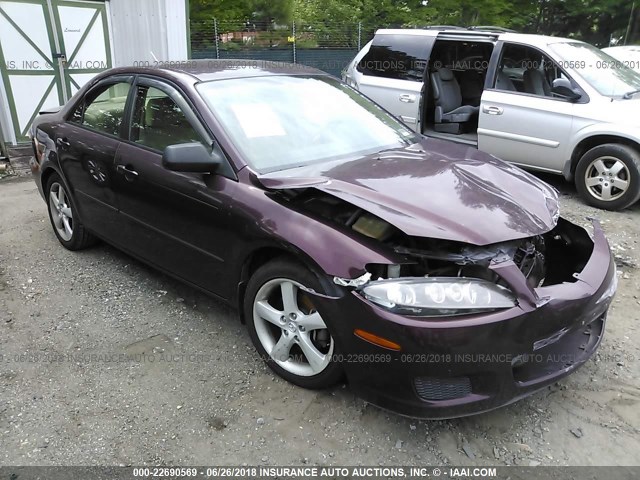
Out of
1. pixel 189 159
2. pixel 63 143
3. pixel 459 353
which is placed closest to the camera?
pixel 459 353

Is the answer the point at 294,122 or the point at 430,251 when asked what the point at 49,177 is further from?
the point at 430,251

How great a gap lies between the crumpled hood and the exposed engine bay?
88 millimetres

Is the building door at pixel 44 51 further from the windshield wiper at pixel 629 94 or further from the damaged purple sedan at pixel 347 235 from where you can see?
the windshield wiper at pixel 629 94

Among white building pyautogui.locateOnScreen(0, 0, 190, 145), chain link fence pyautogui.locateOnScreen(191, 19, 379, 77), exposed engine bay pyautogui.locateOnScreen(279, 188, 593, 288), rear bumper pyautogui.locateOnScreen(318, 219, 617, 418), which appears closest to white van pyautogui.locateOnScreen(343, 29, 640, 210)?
exposed engine bay pyautogui.locateOnScreen(279, 188, 593, 288)

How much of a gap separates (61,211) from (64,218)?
6 cm

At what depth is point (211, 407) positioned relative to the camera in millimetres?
2703

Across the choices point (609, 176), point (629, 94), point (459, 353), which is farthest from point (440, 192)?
point (629, 94)

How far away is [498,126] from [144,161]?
13.9 feet

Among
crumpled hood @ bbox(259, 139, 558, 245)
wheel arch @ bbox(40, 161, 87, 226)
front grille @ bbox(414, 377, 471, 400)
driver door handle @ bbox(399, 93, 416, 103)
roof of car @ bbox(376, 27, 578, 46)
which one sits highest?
roof of car @ bbox(376, 27, 578, 46)

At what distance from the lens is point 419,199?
252cm

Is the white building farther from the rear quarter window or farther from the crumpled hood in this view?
the crumpled hood

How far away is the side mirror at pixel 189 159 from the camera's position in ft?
9.12

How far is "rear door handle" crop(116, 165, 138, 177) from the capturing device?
11.3 ft

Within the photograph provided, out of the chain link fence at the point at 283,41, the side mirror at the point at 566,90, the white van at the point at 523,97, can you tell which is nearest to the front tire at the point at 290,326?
the white van at the point at 523,97
